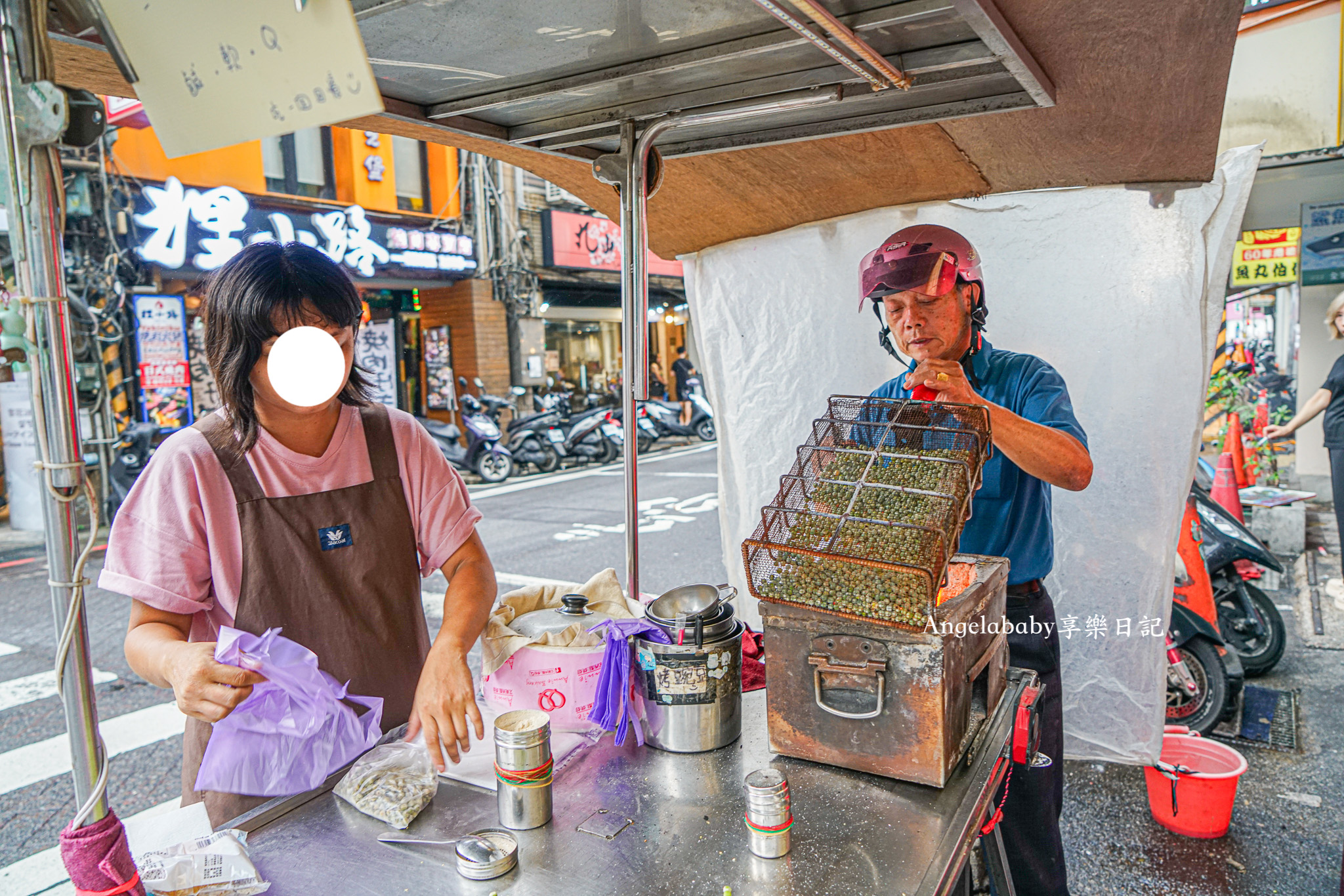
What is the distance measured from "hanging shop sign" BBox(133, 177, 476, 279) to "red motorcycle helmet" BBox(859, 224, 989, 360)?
21.6ft

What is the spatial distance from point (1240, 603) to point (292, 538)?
13.6ft

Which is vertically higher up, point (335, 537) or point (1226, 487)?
point (335, 537)

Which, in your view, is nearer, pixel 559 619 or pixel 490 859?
pixel 490 859

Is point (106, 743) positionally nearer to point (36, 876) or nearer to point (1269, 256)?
point (36, 876)

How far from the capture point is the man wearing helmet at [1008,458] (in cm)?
192

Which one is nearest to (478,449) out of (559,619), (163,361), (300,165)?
(163,361)

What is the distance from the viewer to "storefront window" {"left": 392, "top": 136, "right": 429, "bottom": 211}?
11609 millimetres

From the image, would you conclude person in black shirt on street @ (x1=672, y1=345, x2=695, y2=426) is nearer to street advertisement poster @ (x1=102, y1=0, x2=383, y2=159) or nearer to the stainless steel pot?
the stainless steel pot

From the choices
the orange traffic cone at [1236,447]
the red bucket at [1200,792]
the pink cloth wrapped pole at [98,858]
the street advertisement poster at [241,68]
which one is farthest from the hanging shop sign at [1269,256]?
the pink cloth wrapped pole at [98,858]

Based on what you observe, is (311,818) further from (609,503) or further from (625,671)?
(609,503)

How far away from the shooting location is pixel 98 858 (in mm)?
1010

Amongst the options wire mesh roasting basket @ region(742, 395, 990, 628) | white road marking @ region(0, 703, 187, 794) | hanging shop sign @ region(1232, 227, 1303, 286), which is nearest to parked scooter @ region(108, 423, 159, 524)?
white road marking @ region(0, 703, 187, 794)

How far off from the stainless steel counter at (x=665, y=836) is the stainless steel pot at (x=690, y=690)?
4cm

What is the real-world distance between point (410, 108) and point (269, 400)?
0.89 meters
